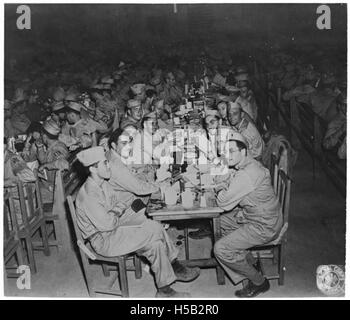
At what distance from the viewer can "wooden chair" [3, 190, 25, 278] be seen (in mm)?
3418

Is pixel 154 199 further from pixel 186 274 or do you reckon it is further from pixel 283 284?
pixel 283 284

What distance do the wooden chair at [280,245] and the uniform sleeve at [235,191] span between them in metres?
0.27

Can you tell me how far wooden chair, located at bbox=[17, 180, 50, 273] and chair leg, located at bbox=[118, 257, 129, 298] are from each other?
0.89 m

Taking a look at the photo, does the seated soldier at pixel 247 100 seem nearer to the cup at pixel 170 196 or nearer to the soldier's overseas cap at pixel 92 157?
the cup at pixel 170 196

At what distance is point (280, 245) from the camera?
3.54m

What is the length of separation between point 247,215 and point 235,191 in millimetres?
256

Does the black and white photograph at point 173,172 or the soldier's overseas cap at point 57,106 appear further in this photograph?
the soldier's overseas cap at point 57,106

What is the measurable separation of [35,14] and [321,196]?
3.33 metres

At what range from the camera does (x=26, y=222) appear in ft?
12.0

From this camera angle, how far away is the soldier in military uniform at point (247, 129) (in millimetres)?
4449

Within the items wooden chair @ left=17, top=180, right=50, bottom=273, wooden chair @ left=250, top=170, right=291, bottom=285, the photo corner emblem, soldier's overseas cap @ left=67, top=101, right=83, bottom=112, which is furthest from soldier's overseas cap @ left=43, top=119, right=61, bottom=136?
the photo corner emblem

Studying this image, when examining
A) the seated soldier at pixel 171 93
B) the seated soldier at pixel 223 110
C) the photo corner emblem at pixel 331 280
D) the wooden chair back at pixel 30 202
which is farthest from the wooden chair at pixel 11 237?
the seated soldier at pixel 171 93

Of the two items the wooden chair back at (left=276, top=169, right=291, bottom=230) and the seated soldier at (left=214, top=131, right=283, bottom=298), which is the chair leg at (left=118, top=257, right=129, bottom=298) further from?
the wooden chair back at (left=276, top=169, right=291, bottom=230)
